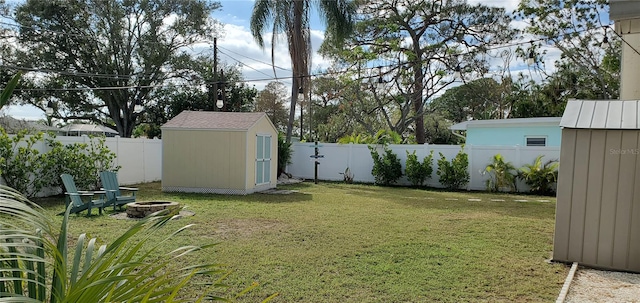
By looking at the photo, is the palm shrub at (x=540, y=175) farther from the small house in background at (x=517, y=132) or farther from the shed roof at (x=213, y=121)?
the shed roof at (x=213, y=121)

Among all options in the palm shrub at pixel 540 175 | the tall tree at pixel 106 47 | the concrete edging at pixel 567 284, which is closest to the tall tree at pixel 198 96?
the tall tree at pixel 106 47

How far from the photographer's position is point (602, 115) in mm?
5305

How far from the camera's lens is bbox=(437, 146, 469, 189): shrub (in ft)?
47.3

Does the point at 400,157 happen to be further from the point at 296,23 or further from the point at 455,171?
the point at 296,23

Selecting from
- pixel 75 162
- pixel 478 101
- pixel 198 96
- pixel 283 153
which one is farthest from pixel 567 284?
pixel 478 101

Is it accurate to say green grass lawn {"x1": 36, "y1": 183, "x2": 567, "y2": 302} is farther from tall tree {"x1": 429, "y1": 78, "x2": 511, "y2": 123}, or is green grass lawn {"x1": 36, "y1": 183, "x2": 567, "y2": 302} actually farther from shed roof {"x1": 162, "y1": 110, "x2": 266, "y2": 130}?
tall tree {"x1": 429, "y1": 78, "x2": 511, "y2": 123}

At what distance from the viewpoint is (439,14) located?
2209 cm

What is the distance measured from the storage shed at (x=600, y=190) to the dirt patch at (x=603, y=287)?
0.70 ft

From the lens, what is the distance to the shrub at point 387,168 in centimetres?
1564

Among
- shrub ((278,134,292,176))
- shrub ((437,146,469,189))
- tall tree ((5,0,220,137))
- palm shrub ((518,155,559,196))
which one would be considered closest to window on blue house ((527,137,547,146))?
palm shrub ((518,155,559,196))

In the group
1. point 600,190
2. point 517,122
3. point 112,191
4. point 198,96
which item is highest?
point 198,96

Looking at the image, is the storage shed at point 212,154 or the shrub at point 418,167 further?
the shrub at point 418,167

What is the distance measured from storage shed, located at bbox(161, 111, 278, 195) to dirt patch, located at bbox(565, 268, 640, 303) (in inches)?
346

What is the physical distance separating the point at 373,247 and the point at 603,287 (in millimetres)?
2657
